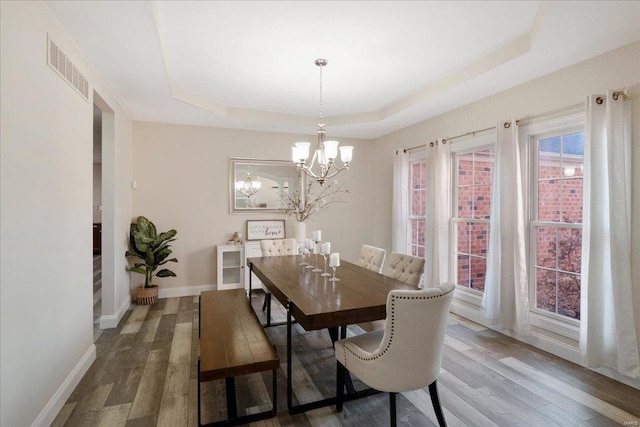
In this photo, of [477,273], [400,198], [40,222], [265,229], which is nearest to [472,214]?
[477,273]

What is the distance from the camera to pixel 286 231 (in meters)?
5.47

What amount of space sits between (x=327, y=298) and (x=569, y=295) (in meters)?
2.39

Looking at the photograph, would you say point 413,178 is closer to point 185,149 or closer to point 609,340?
point 609,340

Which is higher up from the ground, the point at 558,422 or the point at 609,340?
the point at 609,340

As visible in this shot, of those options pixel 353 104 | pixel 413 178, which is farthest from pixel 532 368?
pixel 353 104

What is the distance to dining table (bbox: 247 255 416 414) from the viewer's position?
76.8 inches

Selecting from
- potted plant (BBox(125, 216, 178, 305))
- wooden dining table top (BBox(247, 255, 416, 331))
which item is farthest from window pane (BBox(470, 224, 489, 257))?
potted plant (BBox(125, 216, 178, 305))

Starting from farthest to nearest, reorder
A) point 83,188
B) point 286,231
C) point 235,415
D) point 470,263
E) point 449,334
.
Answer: point 286,231
point 470,263
point 449,334
point 83,188
point 235,415

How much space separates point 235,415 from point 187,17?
276cm

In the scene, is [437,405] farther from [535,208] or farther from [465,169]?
[465,169]

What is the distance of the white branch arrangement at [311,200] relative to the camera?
5.43m

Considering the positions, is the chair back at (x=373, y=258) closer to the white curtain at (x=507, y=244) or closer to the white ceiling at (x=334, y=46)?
the white curtain at (x=507, y=244)

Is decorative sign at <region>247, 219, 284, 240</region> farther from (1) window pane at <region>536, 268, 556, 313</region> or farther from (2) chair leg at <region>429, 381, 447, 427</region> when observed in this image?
(2) chair leg at <region>429, 381, 447, 427</region>

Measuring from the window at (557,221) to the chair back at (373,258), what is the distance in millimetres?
1494
